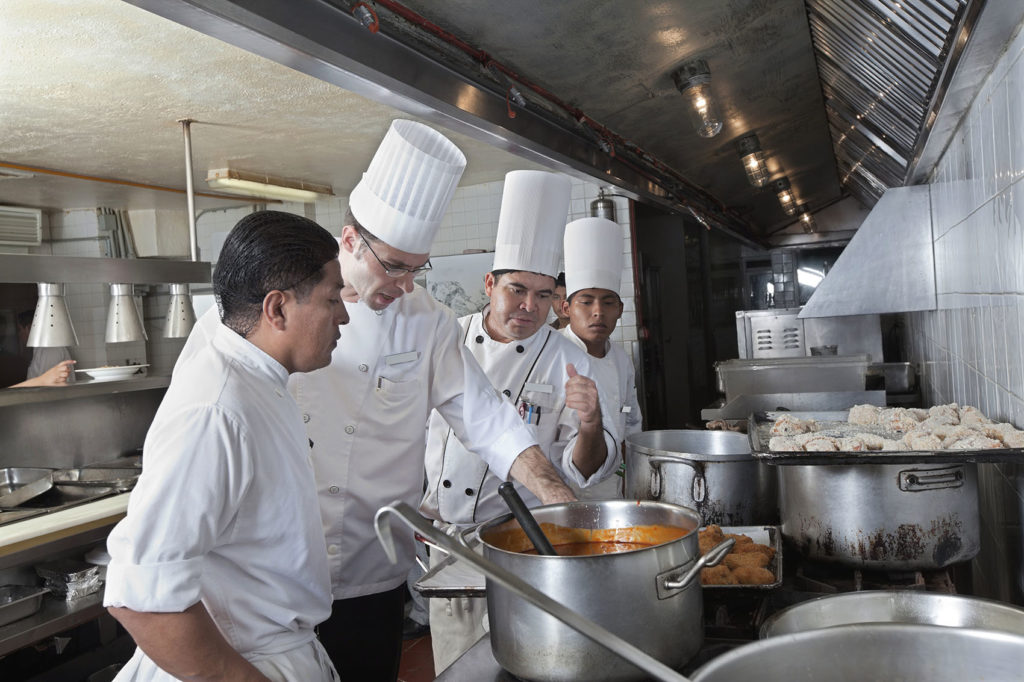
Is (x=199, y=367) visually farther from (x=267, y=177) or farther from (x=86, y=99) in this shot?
(x=267, y=177)

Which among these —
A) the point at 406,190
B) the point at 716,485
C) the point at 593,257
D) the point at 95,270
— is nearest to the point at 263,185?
the point at 95,270

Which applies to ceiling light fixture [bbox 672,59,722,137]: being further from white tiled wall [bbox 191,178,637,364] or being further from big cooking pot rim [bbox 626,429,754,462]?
white tiled wall [bbox 191,178,637,364]

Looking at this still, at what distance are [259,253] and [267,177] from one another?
5337mm

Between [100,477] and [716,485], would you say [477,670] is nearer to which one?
[716,485]

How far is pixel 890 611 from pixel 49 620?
3152mm

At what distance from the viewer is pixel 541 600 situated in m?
0.80

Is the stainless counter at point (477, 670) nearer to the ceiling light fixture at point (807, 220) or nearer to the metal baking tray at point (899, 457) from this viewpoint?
the metal baking tray at point (899, 457)

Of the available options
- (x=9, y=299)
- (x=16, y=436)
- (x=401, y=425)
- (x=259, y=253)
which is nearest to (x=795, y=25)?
(x=401, y=425)

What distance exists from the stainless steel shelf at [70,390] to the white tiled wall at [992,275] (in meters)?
4.00

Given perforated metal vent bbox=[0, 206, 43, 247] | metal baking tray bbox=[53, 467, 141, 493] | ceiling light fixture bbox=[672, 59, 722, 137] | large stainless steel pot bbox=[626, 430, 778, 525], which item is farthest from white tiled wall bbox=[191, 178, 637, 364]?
large stainless steel pot bbox=[626, 430, 778, 525]

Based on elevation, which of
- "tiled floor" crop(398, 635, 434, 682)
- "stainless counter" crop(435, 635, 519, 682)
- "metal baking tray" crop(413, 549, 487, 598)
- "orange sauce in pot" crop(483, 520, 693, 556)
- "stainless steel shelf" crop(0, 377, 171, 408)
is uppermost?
"stainless steel shelf" crop(0, 377, 171, 408)

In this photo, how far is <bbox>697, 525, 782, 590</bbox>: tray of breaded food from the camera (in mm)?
1428

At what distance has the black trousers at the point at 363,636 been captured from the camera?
2133 millimetres

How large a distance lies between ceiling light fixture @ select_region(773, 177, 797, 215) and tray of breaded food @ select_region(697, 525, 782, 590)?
277 inches
